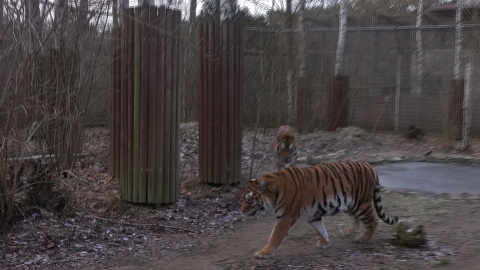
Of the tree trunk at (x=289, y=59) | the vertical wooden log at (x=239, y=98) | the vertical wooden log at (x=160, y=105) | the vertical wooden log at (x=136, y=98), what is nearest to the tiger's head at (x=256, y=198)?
the vertical wooden log at (x=160, y=105)

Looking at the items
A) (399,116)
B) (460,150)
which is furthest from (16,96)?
(399,116)

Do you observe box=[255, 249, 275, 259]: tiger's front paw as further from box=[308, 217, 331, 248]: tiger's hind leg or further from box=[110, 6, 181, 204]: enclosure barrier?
box=[110, 6, 181, 204]: enclosure barrier

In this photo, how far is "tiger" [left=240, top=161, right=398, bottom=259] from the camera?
694 cm

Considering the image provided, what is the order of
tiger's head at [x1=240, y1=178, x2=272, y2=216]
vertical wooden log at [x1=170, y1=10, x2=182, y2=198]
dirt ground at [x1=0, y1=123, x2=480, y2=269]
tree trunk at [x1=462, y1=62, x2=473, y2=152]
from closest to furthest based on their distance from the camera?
dirt ground at [x1=0, y1=123, x2=480, y2=269], tiger's head at [x1=240, y1=178, x2=272, y2=216], vertical wooden log at [x1=170, y1=10, x2=182, y2=198], tree trunk at [x1=462, y1=62, x2=473, y2=152]

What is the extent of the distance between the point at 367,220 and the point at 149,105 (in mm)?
3672

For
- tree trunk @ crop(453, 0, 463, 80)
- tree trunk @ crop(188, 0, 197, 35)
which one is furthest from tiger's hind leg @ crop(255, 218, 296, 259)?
tree trunk @ crop(453, 0, 463, 80)

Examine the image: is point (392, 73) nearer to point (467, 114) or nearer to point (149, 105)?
point (467, 114)

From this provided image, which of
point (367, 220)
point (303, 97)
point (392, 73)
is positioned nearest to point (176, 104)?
point (367, 220)

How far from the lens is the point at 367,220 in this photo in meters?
7.34

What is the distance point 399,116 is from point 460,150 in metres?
4.35

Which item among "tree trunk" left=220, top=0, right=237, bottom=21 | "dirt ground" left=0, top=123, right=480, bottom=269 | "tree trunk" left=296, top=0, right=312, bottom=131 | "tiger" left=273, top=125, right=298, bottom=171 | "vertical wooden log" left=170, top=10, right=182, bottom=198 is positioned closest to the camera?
"dirt ground" left=0, top=123, right=480, bottom=269

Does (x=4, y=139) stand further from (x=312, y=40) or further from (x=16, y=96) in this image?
(x=312, y=40)

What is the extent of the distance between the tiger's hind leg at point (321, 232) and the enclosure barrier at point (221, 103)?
13.4 ft

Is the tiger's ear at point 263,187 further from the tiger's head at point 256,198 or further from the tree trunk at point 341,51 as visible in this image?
the tree trunk at point 341,51
